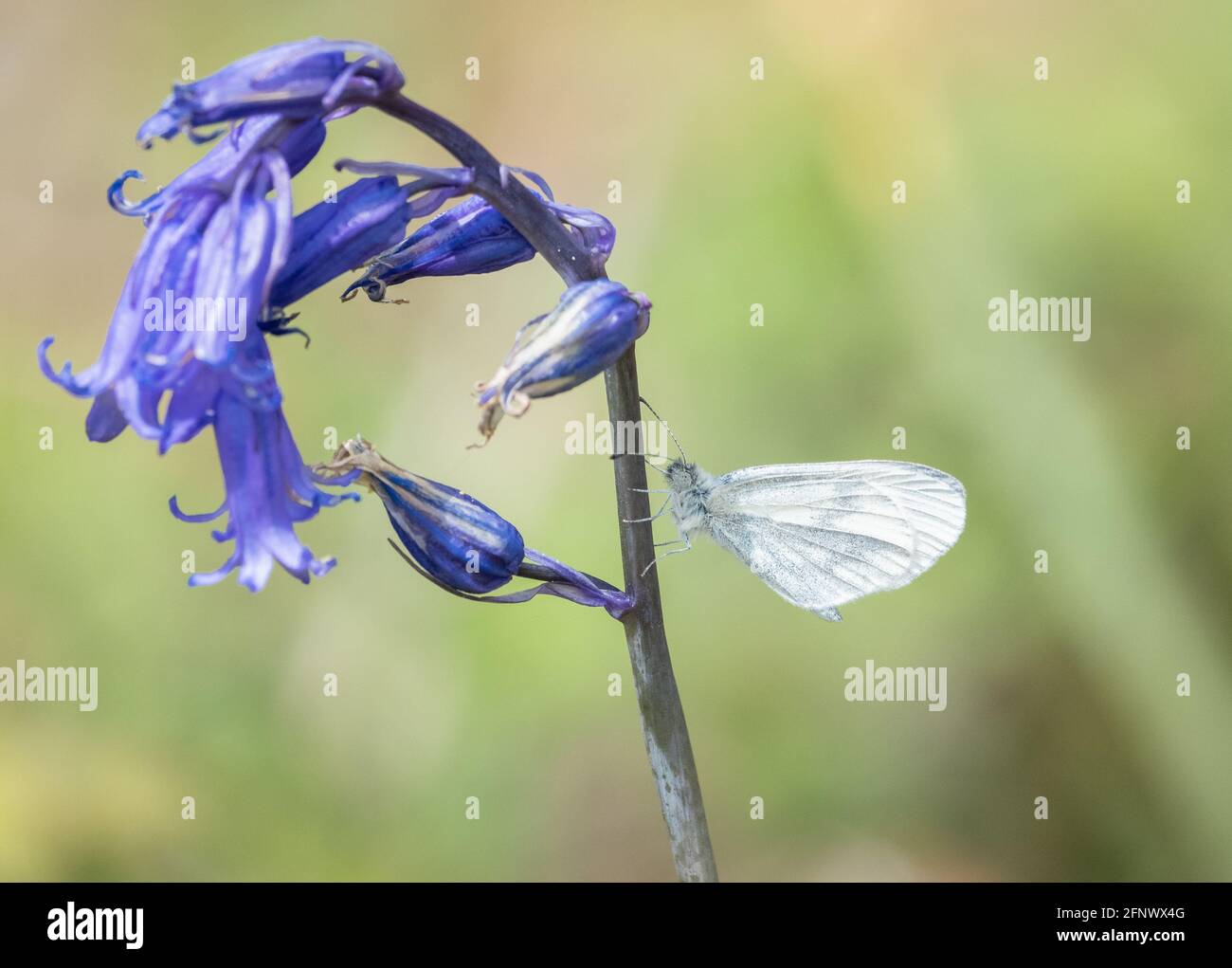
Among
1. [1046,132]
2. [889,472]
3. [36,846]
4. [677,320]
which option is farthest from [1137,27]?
[36,846]

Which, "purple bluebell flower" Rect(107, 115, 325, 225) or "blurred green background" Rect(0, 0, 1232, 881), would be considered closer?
"purple bluebell flower" Rect(107, 115, 325, 225)

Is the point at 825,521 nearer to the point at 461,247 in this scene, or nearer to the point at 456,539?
the point at 456,539

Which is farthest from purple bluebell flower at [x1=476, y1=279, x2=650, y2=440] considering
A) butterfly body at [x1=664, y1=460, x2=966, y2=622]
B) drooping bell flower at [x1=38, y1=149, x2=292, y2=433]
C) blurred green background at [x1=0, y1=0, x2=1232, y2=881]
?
blurred green background at [x1=0, y1=0, x2=1232, y2=881]

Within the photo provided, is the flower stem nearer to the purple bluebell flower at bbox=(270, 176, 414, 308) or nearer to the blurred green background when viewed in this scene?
the purple bluebell flower at bbox=(270, 176, 414, 308)

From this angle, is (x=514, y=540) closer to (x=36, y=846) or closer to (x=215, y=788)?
(x=215, y=788)

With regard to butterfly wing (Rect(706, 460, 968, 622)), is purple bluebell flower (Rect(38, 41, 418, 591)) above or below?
above
